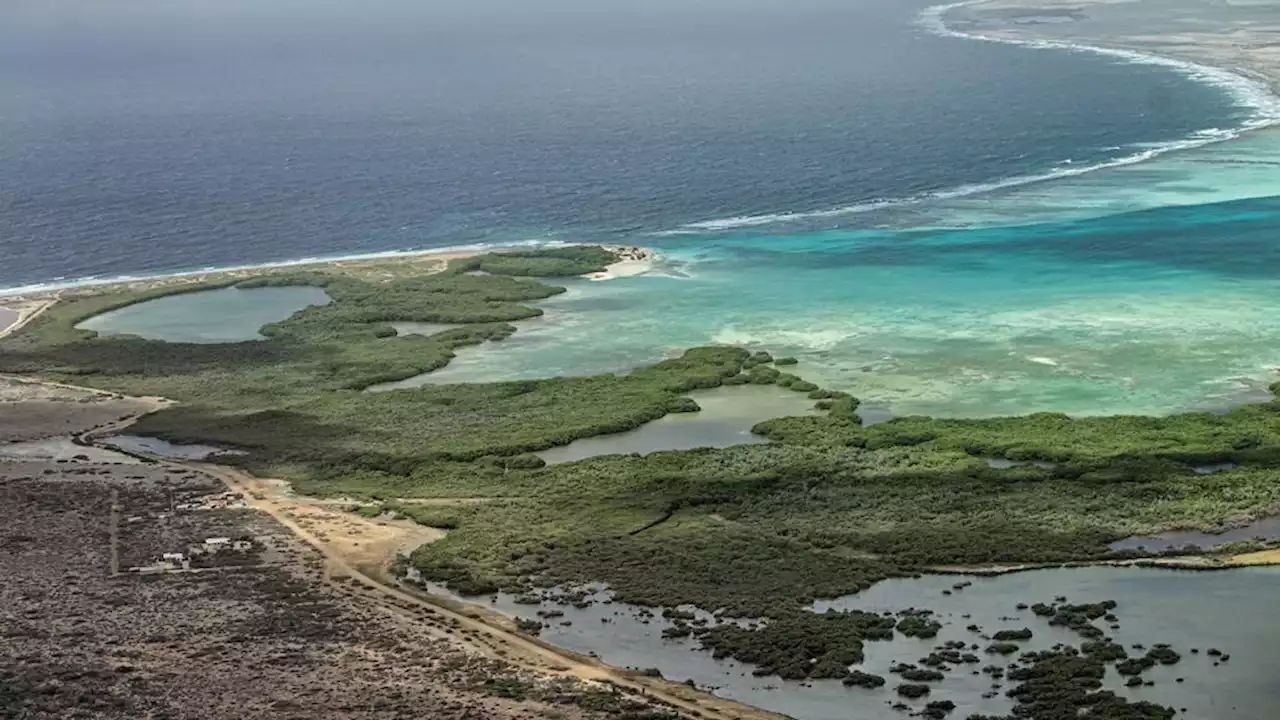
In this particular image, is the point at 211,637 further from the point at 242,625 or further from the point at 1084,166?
the point at 1084,166

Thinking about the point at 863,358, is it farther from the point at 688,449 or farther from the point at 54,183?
the point at 54,183

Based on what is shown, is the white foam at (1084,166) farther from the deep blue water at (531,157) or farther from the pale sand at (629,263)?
the pale sand at (629,263)

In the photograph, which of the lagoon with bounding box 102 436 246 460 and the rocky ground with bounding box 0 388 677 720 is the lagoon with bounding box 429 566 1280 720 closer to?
the rocky ground with bounding box 0 388 677 720

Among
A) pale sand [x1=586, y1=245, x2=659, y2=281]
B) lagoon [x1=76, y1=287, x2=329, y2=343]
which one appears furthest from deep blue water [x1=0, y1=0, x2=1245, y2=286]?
lagoon [x1=76, y1=287, x2=329, y2=343]

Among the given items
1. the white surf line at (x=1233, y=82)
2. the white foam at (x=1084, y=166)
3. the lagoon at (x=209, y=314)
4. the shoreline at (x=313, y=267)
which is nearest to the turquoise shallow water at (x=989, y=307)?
the shoreline at (x=313, y=267)

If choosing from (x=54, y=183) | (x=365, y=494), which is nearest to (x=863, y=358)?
(x=365, y=494)

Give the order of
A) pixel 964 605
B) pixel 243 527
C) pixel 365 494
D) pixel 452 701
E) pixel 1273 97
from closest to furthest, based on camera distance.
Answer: pixel 452 701 < pixel 964 605 < pixel 243 527 < pixel 365 494 < pixel 1273 97
